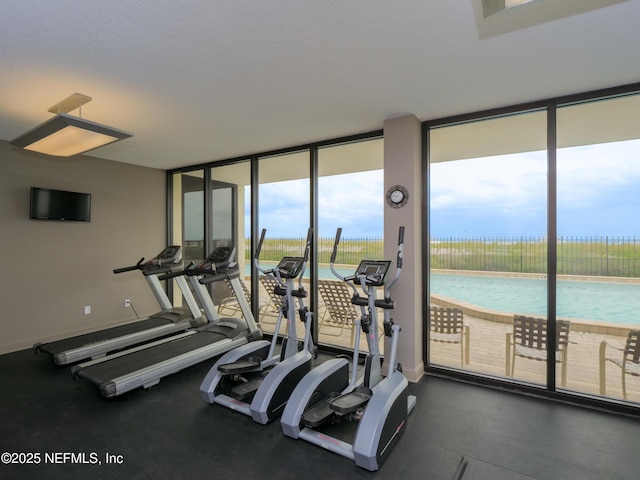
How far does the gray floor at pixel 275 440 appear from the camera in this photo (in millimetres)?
2082

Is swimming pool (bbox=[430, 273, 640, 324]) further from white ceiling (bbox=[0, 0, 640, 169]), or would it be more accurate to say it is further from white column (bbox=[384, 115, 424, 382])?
white ceiling (bbox=[0, 0, 640, 169])

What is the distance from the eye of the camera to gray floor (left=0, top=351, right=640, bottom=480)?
6.83ft

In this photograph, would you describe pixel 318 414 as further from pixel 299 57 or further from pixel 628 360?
pixel 628 360

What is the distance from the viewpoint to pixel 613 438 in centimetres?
242

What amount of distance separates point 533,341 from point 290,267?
2.46m

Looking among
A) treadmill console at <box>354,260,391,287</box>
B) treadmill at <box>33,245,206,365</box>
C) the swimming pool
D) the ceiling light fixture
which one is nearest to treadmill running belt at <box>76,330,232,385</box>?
treadmill at <box>33,245,206,365</box>

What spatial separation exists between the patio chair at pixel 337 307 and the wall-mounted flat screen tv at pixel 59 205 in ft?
11.7

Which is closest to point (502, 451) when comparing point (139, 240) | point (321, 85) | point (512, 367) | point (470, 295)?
→ point (512, 367)

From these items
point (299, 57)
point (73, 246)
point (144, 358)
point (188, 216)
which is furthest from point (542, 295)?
point (73, 246)

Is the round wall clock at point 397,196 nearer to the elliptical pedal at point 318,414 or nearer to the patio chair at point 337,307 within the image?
the patio chair at point 337,307

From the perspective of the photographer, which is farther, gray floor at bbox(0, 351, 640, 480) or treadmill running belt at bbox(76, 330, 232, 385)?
treadmill running belt at bbox(76, 330, 232, 385)

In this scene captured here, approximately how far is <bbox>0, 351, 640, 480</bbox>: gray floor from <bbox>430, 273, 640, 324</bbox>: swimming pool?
0.82 m

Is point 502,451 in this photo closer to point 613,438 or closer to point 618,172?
point 613,438

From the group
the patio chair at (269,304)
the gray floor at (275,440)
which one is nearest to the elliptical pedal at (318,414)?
the gray floor at (275,440)
